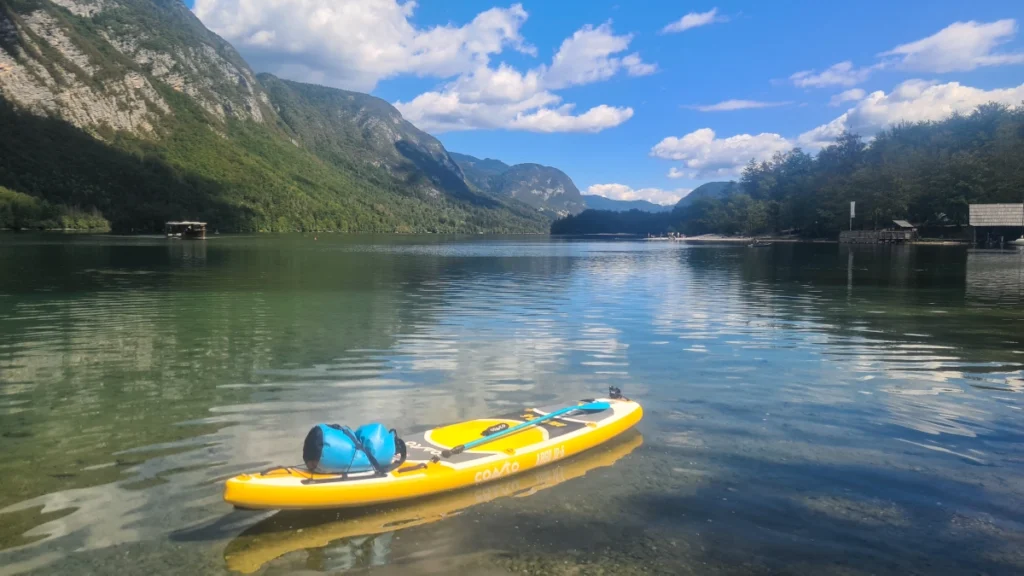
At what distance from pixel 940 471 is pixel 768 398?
4637 mm

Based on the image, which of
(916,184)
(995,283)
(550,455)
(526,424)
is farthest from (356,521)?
(916,184)

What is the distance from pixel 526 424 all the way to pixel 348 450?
3.45 meters

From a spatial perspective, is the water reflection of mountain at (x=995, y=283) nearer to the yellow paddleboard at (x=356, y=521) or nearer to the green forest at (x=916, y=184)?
the yellow paddleboard at (x=356, y=521)

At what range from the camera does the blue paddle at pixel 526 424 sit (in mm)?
9906

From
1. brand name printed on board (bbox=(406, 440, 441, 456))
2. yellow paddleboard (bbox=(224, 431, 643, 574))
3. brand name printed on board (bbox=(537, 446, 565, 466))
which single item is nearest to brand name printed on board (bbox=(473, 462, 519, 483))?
yellow paddleboard (bbox=(224, 431, 643, 574))

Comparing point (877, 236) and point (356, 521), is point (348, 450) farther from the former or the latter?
point (877, 236)

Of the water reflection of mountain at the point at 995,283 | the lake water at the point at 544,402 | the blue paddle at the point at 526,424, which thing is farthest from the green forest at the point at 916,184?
the blue paddle at the point at 526,424

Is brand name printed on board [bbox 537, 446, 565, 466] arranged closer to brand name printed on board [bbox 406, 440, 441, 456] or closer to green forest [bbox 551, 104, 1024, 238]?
brand name printed on board [bbox 406, 440, 441, 456]

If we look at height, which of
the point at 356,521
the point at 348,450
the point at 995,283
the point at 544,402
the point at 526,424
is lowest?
the point at 356,521

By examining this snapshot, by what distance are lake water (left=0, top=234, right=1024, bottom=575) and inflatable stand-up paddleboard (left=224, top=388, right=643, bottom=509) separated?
0.30 metres

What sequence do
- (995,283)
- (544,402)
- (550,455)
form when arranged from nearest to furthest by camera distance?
(550,455) < (544,402) < (995,283)

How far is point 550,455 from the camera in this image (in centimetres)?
1051

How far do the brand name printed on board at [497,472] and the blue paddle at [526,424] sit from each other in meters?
0.55

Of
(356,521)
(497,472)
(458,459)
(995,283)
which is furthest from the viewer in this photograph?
(995,283)
